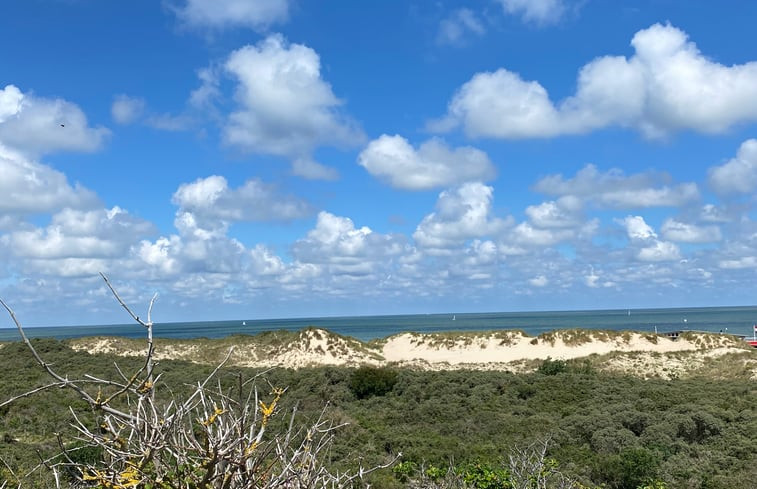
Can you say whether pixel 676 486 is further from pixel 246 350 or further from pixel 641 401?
pixel 246 350

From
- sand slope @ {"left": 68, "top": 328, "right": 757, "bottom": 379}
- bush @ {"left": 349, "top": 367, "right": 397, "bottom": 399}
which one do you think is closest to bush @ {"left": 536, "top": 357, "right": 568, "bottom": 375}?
sand slope @ {"left": 68, "top": 328, "right": 757, "bottom": 379}

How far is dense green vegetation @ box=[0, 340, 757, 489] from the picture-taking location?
1265 centimetres

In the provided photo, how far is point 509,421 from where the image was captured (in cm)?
1800

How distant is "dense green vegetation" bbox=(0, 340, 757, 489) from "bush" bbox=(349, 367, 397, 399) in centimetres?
6

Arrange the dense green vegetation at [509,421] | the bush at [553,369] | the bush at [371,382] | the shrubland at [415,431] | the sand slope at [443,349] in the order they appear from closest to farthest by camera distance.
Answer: the shrubland at [415,431], the dense green vegetation at [509,421], the bush at [371,382], the bush at [553,369], the sand slope at [443,349]

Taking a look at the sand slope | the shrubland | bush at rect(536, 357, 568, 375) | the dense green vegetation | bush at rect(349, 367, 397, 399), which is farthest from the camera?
the sand slope

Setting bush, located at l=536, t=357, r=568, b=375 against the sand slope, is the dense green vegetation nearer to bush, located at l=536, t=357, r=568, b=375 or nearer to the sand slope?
bush, located at l=536, t=357, r=568, b=375

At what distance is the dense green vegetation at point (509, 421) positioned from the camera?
41.5ft

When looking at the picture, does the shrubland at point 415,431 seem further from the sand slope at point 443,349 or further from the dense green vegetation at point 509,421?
the sand slope at point 443,349

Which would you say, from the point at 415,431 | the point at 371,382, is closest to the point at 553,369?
the point at 371,382

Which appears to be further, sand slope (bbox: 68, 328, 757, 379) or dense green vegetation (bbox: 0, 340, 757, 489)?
sand slope (bbox: 68, 328, 757, 379)

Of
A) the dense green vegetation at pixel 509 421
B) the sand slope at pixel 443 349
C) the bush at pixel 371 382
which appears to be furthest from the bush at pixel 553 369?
the bush at pixel 371 382

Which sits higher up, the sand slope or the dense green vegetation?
the sand slope

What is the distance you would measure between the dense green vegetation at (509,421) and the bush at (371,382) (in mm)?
55
